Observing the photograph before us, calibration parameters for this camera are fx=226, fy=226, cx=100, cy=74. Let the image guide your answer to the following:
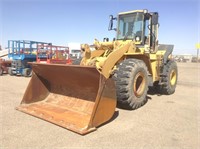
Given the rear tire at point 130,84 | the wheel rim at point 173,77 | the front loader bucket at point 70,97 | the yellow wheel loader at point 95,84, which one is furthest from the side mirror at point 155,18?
the front loader bucket at point 70,97

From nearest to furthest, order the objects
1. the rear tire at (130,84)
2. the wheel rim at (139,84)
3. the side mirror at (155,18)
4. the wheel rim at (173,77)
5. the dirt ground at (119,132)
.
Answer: the dirt ground at (119,132) → the rear tire at (130,84) → the wheel rim at (139,84) → the side mirror at (155,18) → the wheel rim at (173,77)

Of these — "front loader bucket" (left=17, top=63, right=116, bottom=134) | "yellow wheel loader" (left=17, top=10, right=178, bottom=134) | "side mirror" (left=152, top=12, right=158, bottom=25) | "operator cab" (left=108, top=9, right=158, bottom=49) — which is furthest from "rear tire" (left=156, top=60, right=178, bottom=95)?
"front loader bucket" (left=17, top=63, right=116, bottom=134)

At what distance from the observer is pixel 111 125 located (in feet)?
14.7

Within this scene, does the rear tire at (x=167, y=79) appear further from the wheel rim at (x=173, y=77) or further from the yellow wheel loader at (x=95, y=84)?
the yellow wheel loader at (x=95, y=84)

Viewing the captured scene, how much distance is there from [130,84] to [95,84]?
84 centimetres

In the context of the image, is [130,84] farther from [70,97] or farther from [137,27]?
[137,27]

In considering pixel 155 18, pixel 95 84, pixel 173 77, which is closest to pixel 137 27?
pixel 155 18

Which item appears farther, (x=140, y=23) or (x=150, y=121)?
(x=140, y=23)

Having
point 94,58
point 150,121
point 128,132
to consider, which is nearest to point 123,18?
point 94,58

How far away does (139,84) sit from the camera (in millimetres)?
5980

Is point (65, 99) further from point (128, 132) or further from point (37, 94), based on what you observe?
point (128, 132)

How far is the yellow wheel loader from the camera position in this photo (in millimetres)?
4367

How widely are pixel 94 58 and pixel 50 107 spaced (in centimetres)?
193

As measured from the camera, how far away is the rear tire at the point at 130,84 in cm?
521
